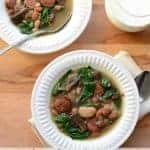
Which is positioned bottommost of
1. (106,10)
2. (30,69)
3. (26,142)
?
(26,142)

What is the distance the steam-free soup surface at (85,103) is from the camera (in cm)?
134

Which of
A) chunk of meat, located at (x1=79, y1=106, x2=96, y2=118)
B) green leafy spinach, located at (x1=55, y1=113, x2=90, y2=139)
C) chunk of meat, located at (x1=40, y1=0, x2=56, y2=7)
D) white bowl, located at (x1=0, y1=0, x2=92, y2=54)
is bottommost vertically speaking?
green leafy spinach, located at (x1=55, y1=113, x2=90, y2=139)

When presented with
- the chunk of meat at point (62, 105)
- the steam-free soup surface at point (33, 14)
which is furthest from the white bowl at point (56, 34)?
the chunk of meat at point (62, 105)

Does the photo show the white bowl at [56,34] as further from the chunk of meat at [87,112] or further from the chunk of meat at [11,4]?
the chunk of meat at [87,112]

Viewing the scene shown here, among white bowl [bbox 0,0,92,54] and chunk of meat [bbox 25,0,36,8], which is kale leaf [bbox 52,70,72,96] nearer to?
white bowl [bbox 0,0,92,54]

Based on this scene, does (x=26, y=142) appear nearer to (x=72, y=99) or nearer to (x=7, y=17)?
(x=72, y=99)

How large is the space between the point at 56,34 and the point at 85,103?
188mm

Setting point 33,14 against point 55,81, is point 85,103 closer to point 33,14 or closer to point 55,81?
point 55,81

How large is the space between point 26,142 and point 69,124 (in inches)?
4.7

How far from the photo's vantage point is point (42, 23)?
4.62 ft

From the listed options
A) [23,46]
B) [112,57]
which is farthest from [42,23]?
[112,57]

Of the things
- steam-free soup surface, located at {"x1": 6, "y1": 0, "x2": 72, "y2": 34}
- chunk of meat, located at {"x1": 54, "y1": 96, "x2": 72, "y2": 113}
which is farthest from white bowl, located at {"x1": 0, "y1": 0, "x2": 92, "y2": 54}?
chunk of meat, located at {"x1": 54, "y1": 96, "x2": 72, "y2": 113}

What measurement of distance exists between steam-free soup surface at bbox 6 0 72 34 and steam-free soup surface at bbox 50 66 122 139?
0.46 ft

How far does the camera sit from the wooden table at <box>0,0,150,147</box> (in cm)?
138
